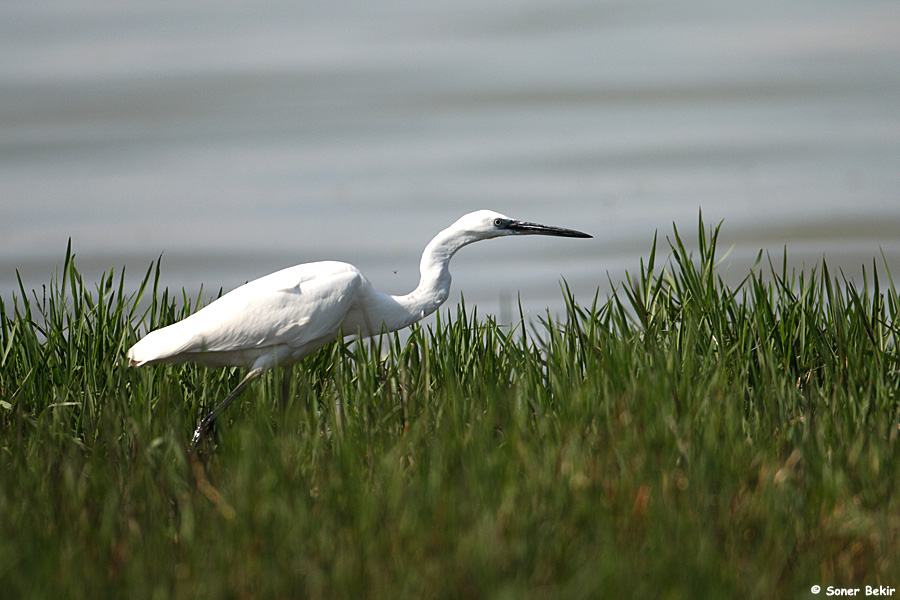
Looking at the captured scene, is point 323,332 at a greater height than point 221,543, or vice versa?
point 323,332

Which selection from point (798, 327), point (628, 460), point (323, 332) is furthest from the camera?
point (323, 332)

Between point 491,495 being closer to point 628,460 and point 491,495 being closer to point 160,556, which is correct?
point 628,460

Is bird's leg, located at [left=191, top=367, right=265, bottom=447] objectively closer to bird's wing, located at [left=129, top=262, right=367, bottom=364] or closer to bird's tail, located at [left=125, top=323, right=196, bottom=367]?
bird's wing, located at [left=129, top=262, right=367, bottom=364]

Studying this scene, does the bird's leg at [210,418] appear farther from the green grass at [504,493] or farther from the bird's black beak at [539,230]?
the bird's black beak at [539,230]

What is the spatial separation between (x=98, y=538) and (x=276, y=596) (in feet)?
2.14

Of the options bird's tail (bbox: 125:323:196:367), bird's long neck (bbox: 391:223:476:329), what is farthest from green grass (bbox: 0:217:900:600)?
bird's long neck (bbox: 391:223:476:329)

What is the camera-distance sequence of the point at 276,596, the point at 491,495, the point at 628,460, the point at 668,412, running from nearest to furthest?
1. the point at 276,596
2. the point at 491,495
3. the point at 628,460
4. the point at 668,412

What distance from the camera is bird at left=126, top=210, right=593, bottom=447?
450cm

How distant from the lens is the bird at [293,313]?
14.8 ft

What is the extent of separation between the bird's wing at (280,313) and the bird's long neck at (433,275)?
0.45 meters

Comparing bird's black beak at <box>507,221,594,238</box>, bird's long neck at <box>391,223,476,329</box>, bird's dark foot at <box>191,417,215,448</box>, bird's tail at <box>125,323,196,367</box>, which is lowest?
bird's dark foot at <box>191,417,215,448</box>

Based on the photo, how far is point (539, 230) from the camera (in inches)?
204

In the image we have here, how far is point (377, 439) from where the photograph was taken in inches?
141

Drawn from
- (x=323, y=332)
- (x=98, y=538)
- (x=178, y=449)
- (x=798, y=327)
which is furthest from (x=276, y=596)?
(x=798, y=327)
